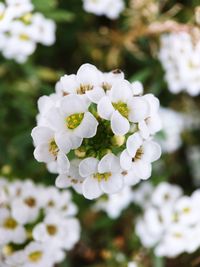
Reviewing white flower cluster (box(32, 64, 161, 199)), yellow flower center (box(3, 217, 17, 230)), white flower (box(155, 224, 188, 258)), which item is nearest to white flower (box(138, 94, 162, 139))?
white flower cluster (box(32, 64, 161, 199))

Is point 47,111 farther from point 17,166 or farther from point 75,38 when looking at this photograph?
point 75,38

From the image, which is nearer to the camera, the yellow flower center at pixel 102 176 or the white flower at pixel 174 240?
the yellow flower center at pixel 102 176

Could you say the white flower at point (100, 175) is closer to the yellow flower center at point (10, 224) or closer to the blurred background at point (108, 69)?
the yellow flower center at point (10, 224)

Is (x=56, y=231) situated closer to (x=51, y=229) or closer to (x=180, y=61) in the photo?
(x=51, y=229)

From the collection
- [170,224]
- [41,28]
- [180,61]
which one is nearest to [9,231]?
[170,224]

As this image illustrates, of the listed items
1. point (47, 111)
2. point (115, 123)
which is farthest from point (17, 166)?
point (115, 123)

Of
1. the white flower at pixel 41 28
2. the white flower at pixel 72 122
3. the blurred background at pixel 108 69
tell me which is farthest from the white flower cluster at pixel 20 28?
the white flower at pixel 72 122
